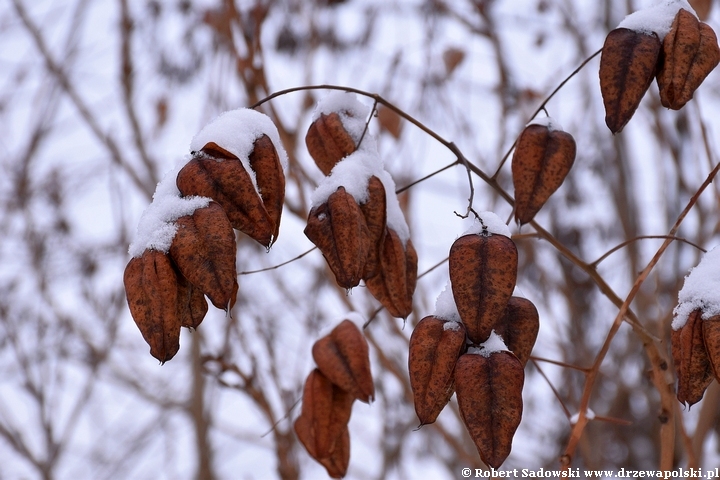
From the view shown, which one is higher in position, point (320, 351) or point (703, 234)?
point (703, 234)

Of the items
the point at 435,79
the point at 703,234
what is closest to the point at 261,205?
the point at 703,234

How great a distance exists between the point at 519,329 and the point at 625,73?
0.34 metres

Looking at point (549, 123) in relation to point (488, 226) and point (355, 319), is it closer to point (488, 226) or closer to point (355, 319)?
point (488, 226)

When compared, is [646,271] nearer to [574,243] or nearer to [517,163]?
[517,163]

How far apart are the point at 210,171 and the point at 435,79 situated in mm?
2033

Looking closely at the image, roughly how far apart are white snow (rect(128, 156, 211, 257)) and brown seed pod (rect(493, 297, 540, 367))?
1.20 feet

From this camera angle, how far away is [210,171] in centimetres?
76

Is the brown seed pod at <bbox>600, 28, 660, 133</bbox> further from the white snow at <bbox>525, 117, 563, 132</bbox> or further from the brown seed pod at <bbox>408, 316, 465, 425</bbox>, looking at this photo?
the brown seed pod at <bbox>408, 316, 465, 425</bbox>

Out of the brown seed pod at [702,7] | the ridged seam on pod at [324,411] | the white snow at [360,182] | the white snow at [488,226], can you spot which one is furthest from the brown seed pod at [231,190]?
the brown seed pod at [702,7]

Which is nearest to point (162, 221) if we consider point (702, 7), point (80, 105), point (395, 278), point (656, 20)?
point (395, 278)

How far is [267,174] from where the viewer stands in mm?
819

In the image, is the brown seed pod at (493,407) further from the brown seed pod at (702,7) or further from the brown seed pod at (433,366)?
the brown seed pod at (702,7)

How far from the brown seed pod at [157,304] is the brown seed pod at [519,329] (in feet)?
1.19

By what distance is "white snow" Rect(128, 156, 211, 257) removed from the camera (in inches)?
28.4
